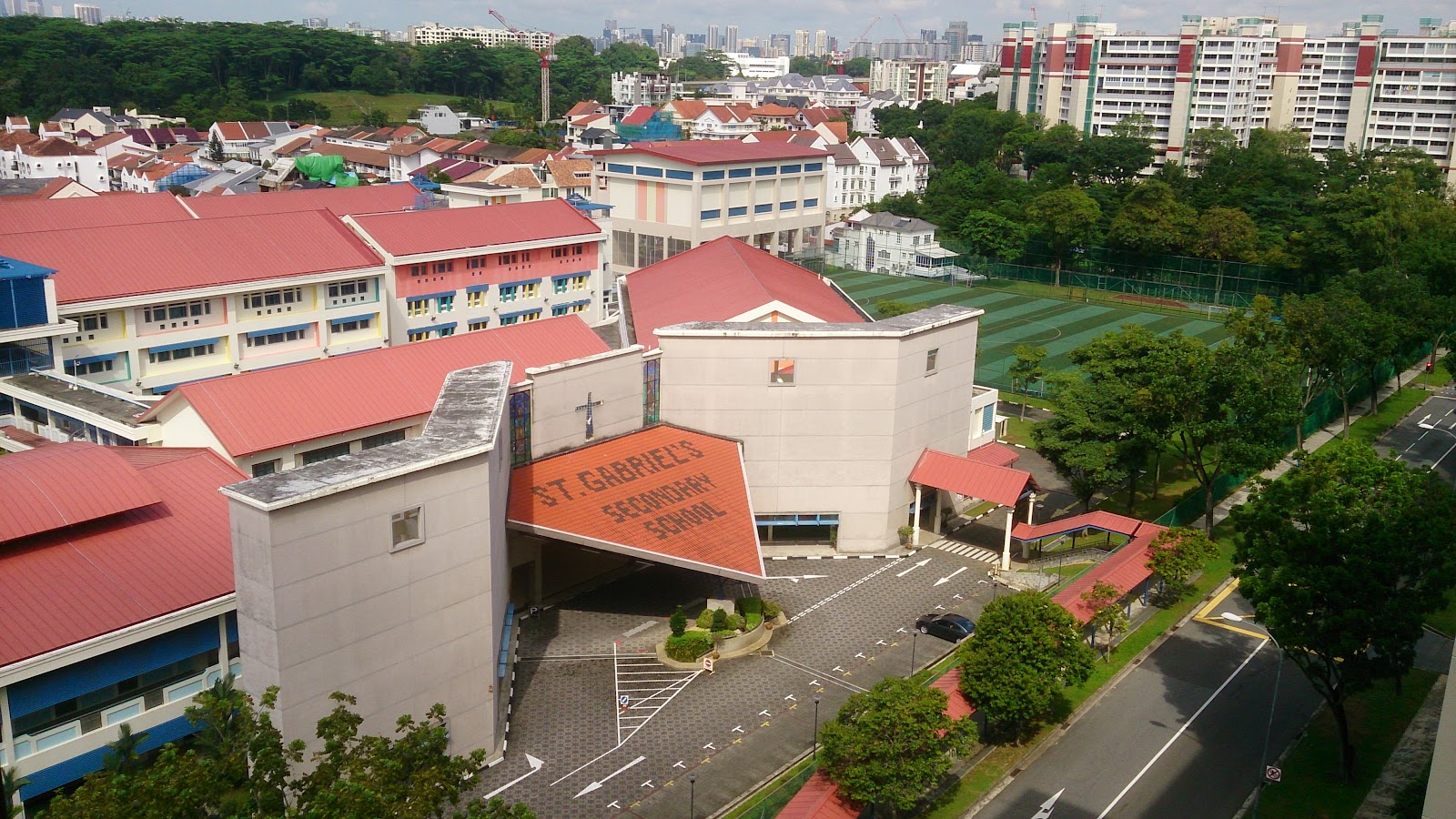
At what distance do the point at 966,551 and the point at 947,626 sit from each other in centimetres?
677

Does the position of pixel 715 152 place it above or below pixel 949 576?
above

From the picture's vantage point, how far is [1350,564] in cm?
2303

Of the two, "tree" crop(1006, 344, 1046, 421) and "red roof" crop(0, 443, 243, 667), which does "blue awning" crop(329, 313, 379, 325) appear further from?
"tree" crop(1006, 344, 1046, 421)

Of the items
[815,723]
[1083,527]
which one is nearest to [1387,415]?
[1083,527]

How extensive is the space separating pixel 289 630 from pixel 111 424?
53.9 ft

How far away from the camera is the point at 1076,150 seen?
104m

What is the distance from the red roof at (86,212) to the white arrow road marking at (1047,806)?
130 ft

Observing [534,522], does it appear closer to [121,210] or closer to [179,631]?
[179,631]

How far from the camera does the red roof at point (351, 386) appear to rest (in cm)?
3161

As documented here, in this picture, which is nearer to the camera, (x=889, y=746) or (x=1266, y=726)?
(x=889, y=746)

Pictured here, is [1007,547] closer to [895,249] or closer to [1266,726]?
[1266,726]

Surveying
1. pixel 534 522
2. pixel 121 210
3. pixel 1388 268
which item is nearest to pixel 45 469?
pixel 534 522

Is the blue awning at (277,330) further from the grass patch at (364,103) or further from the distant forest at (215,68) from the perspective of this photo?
the grass patch at (364,103)

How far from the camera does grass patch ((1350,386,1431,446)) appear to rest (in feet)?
166
